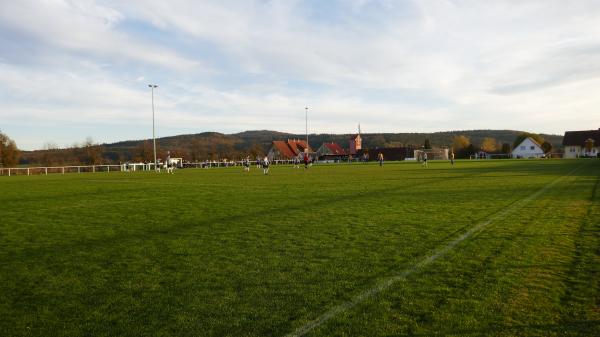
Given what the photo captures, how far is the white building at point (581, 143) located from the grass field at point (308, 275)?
99086 mm

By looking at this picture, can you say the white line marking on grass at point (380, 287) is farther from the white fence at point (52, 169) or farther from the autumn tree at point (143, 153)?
the autumn tree at point (143, 153)

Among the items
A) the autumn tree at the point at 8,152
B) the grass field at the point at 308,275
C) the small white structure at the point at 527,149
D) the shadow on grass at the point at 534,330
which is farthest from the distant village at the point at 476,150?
the shadow on grass at the point at 534,330

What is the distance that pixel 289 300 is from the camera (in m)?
4.70

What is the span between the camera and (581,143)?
95.2m

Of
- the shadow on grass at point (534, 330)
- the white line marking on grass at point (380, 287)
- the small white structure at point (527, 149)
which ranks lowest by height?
the shadow on grass at point (534, 330)

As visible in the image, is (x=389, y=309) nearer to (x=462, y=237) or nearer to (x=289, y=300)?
(x=289, y=300)

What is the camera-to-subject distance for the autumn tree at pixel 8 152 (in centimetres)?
6538

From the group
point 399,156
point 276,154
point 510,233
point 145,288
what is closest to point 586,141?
point 399,156

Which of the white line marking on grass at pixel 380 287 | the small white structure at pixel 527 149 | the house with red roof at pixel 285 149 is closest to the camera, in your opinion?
the white line marking on grass at pixel 380 287

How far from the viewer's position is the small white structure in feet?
333

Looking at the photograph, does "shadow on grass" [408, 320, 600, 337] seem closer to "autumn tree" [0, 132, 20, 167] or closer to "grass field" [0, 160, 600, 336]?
"grass field" [0, 160, 600, 336]

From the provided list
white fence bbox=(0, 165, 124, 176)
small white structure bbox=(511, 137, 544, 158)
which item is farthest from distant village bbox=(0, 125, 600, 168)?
white fence bbox=(0, 165, 124, 176)

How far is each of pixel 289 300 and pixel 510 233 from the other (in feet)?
17.3

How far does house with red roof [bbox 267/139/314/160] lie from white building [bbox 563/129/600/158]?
62.1 meters
